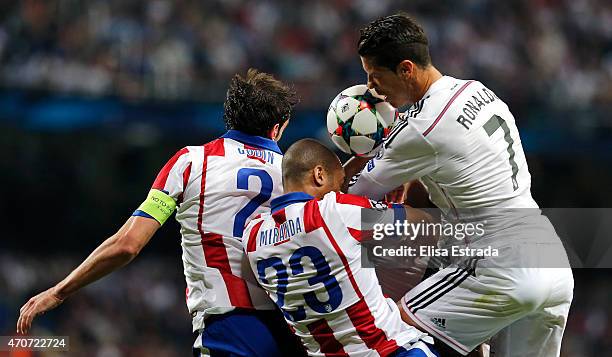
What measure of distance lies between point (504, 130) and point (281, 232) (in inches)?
51.0

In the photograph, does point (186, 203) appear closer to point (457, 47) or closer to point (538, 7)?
point (457, 47)

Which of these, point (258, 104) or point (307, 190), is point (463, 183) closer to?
point (307, 190)

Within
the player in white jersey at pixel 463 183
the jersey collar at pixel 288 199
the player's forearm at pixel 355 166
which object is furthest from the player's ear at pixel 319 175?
the player's forearm at pixel 355 166

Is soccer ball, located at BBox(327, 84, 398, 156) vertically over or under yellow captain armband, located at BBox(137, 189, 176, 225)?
over

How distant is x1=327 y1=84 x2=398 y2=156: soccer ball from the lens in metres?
5.24

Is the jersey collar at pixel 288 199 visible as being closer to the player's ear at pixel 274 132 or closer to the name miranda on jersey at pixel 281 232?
the name miranda on jersey at pixel 281 232

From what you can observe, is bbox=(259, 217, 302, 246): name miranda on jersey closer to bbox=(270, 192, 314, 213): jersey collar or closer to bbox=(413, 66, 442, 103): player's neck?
bbox=(270, 192, 314, 213): jersey collar

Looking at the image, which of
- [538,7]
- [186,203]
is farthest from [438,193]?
[538,7]

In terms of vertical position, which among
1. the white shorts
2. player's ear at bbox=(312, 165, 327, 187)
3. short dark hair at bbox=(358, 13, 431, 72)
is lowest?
the white shorts

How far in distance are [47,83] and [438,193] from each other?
893cm

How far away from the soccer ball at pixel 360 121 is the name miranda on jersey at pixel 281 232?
0.87 meters

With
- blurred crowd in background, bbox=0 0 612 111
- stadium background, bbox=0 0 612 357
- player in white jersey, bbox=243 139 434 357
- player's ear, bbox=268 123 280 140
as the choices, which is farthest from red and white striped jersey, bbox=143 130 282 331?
blurred crowd in background, bbox=0 0 612 111

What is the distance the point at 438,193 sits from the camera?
4988mm

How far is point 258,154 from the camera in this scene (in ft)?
17.1
